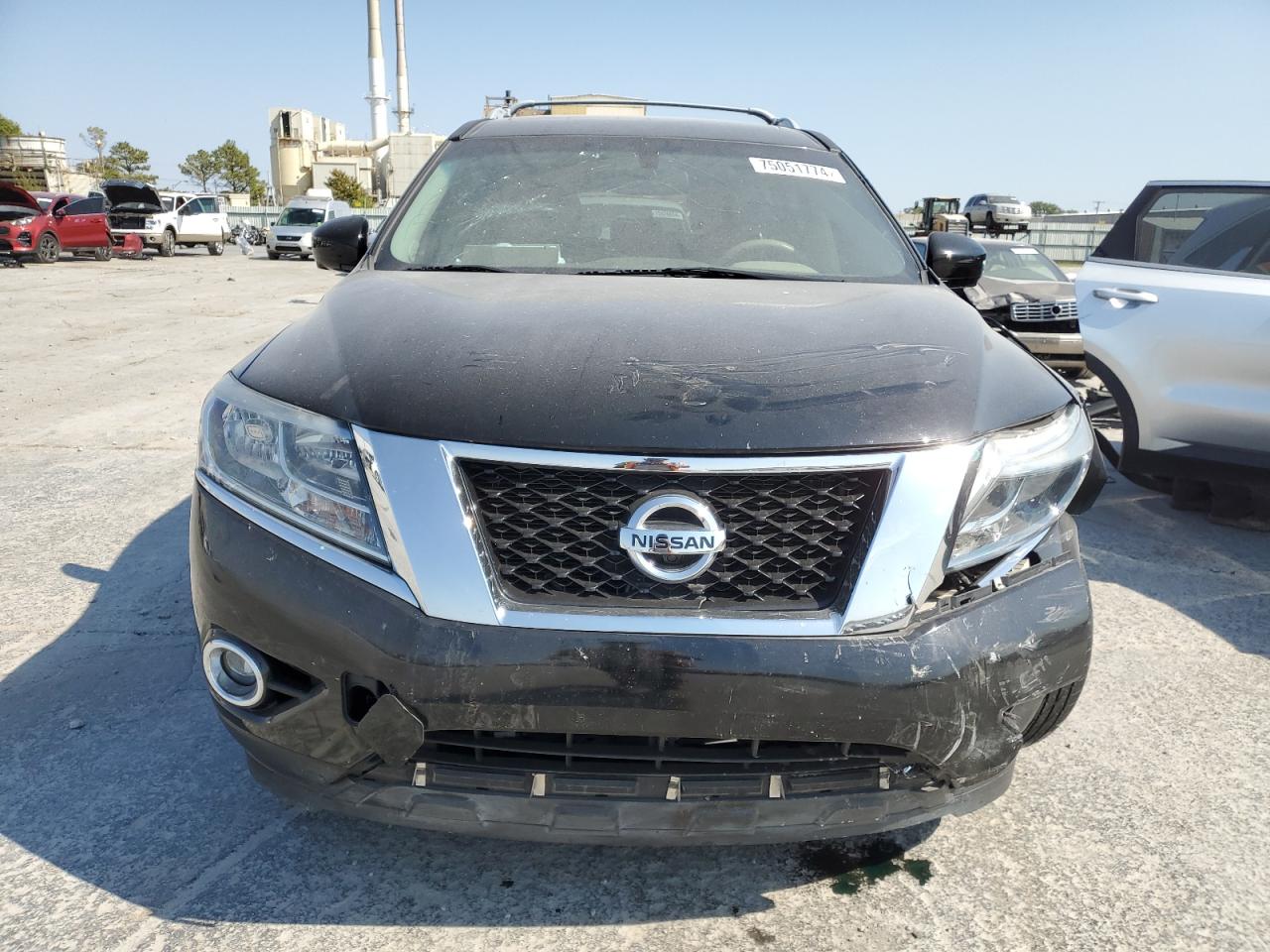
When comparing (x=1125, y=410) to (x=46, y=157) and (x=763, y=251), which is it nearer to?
(x=763, y=251)

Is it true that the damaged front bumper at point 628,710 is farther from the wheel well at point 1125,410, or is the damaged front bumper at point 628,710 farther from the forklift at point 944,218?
the forklift at point 944,218

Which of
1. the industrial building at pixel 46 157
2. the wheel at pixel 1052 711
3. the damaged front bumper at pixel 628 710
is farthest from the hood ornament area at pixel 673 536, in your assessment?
the industrial building at pixel 46 157

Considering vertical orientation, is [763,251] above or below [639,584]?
above

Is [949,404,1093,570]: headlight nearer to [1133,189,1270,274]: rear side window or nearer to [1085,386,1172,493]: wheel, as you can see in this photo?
[1085,386,1172,493]: wheel

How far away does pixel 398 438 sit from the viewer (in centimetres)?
182

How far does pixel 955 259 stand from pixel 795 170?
2.00 ft

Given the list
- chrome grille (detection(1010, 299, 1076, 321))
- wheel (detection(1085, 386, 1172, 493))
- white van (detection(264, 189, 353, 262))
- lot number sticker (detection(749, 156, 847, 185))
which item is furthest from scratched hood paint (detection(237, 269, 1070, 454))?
white van (detection(264, 189, 353, 262))

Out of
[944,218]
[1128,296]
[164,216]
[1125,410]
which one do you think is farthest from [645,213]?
[164,216]

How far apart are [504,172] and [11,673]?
7.14 ft

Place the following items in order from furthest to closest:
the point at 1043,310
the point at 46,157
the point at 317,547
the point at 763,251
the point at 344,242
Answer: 1. the point at 46,157
2. the point at 1043,310
3. the point at 344,242
4. the point at 763,251
5. the point at 317,547

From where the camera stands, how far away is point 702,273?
2826 millimetres

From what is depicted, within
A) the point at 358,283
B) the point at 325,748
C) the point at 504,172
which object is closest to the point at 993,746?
the point at 325,748

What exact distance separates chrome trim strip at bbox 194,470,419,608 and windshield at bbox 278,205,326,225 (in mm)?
32345

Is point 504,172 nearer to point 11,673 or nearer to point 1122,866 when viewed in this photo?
point 11,673
